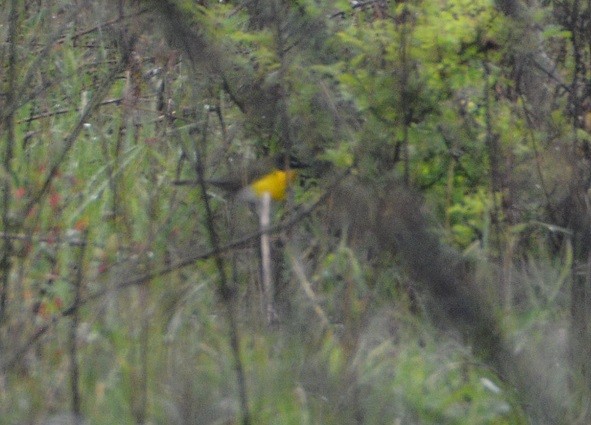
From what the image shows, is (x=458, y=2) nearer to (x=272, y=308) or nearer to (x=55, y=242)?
(x=272, y=308)

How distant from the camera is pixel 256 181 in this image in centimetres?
469

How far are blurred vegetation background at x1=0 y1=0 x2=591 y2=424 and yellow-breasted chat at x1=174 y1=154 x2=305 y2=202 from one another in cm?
7

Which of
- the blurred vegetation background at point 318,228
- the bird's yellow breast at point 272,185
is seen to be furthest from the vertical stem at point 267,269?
the bird's yellow breast at point 272,185

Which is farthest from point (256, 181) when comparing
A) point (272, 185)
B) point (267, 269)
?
point (267, 269)

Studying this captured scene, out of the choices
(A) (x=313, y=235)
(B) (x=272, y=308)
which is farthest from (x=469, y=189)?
(B) (x=272, y=308)

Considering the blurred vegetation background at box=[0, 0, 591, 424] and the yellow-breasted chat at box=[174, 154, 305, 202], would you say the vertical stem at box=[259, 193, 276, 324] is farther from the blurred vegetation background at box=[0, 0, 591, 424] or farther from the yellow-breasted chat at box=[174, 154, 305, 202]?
the yellow-breasted chat at box=[174, 154, 305, 202]

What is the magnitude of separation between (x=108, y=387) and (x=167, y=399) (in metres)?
0.17

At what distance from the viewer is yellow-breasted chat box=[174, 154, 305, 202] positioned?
Answer: 4621mm

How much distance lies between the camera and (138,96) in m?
6.03

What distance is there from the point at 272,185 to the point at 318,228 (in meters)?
0.52

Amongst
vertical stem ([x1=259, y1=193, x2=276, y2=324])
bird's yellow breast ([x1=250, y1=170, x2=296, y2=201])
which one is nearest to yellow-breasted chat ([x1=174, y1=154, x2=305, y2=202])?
bird's yellow breast ([x1=250, y1=170, x2=296, y2=201])

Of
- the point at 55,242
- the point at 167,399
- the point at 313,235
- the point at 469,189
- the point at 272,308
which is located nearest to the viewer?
the point at 167,399

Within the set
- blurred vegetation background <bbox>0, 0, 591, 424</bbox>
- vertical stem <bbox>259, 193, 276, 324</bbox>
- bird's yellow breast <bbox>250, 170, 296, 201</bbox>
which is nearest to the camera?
blurred vegetation background <bbox>0, 0, 591, 424</bbox>

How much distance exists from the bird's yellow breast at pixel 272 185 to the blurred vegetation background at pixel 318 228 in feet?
0.27
